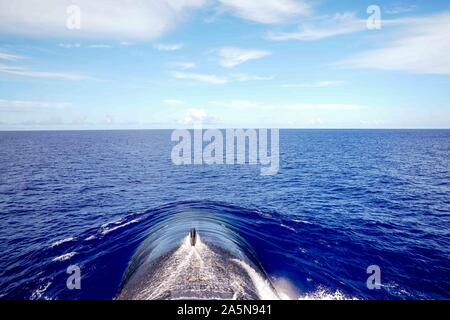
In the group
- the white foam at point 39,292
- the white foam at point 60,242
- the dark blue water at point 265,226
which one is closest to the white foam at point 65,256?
the dark blue water at point 265,226

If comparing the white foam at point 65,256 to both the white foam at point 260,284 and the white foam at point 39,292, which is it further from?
the white foam at point 260,284

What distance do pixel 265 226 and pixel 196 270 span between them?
18.0 metres

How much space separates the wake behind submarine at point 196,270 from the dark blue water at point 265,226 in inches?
102

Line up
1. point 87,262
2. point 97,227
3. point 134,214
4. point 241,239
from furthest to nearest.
Answer: point 134,214 < point 97,227 < point 241,239 < point 87,262

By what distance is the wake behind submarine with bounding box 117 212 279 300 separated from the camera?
16.5m

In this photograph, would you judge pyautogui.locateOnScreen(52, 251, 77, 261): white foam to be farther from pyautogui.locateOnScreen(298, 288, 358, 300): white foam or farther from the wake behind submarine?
pyautogui.locateOnScreen(298, 288, 358, 300): white foam

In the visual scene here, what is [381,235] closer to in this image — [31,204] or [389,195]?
[389,195]

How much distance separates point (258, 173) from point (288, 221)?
36.3 meters

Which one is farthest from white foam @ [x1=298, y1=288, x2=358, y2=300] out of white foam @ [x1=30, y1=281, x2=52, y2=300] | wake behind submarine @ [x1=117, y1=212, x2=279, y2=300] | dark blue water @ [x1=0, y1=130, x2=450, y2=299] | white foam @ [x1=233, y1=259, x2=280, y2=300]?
white foam @ [x1=30, y1=281, x2=52, y2=300]

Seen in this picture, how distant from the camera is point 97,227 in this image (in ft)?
116

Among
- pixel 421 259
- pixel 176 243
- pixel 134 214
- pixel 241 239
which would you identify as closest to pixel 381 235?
pixel 421 259

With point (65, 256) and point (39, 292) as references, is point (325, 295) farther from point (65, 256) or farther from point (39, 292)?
point (65, 256)

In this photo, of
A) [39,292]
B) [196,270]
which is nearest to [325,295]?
[196,270]

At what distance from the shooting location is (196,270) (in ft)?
60.8
